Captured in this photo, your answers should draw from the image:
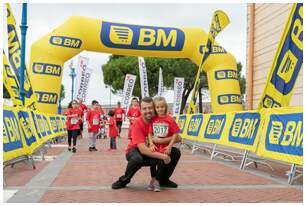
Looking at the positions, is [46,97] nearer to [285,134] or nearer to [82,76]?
[82,76]

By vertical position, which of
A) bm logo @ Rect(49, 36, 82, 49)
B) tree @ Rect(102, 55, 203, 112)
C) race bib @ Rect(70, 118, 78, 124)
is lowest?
race bib @ Rect(70, 118, 78, 124)

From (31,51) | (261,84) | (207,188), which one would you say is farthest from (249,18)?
(207,188)

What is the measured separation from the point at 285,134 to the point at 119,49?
1204cm

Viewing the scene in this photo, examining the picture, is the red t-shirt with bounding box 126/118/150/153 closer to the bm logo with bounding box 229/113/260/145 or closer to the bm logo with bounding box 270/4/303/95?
the bm logo with bounding box 229/113/260/145

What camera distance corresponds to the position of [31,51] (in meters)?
17.1

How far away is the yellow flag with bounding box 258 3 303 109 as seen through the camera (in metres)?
8.71

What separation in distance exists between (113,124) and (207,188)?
8102 millimetres

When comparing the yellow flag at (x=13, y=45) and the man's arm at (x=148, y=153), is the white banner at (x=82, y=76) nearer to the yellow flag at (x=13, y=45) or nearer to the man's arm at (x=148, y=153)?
the yellow flag at (x=13, y=45)

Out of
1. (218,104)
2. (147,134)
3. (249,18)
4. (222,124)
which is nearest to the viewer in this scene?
(147,134)

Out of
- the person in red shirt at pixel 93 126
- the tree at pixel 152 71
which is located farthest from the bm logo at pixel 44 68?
the tree at pixel 152 71

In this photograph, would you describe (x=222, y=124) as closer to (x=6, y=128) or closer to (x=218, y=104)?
(x=6, y=128)

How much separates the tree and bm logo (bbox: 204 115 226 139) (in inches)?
1561

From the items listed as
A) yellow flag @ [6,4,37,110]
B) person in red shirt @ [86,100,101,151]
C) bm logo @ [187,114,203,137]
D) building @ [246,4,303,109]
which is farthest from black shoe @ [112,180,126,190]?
building @ [246,4,303,109]

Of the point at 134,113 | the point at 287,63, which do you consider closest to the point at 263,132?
the point at 287,63
